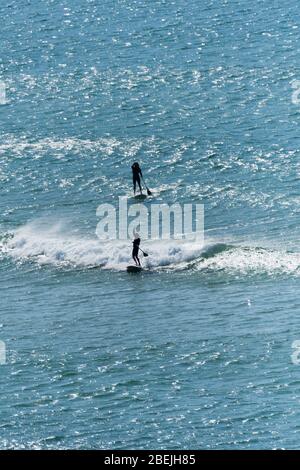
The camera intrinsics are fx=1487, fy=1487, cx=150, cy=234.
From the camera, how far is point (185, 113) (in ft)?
305

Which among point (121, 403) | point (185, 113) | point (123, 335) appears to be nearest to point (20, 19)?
point (185, 113)

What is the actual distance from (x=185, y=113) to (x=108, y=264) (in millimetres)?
22793

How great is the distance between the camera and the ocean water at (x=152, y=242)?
54.3 m

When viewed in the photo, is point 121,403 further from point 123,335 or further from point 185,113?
point 185,113
